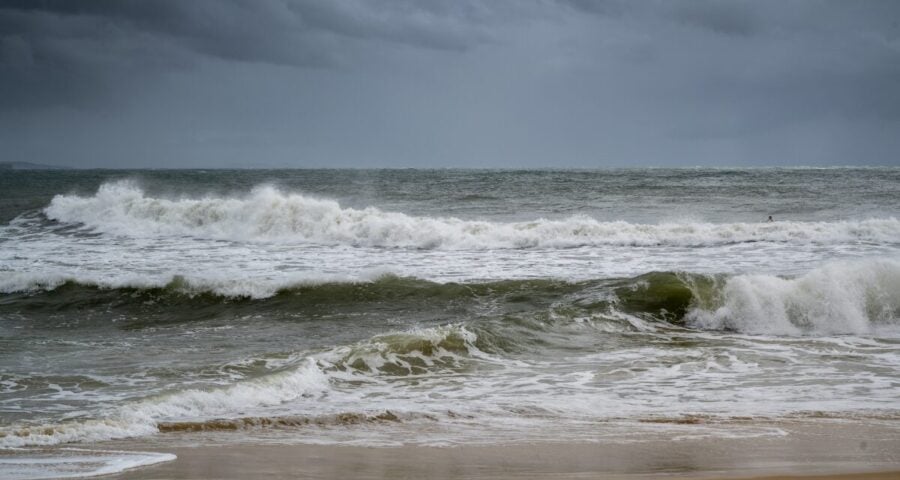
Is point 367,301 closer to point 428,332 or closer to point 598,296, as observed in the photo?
point 598,296

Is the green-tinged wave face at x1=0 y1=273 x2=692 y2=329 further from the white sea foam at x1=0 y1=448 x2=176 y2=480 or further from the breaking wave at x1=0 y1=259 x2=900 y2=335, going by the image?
the white sea foam at x1=0 y1=448 x2=176 y2=480

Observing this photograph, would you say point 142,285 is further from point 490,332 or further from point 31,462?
point 31,462

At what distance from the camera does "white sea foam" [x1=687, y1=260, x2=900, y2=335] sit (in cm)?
1214

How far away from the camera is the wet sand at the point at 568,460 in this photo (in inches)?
203

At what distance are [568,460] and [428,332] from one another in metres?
5.04

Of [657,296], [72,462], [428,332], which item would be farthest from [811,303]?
[72,462]

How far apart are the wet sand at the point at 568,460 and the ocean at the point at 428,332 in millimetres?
328

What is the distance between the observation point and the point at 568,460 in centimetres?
557

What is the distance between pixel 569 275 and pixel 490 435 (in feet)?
33.4

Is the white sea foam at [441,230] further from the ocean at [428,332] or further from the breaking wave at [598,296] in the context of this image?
the breaking wave at [598,296]

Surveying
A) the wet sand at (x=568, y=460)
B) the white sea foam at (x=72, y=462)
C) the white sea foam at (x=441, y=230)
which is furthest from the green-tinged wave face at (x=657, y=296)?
the white sea foam at (x=72, y=462)

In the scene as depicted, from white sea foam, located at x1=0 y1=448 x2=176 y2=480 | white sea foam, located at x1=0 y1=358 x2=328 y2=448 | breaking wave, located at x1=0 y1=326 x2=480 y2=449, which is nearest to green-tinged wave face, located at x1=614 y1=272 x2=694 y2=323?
breaking wave, located at x1=0 y1=326 x2=480 y2=449

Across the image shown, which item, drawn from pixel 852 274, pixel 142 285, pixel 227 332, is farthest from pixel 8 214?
pixel 852 274

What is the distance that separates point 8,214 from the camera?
3569 cm
